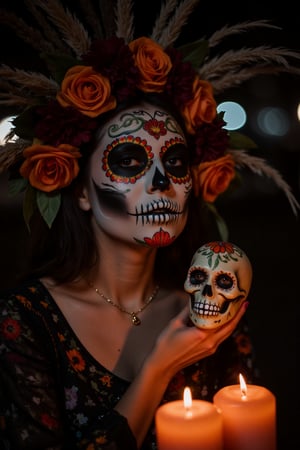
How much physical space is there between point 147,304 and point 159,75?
2.21ft

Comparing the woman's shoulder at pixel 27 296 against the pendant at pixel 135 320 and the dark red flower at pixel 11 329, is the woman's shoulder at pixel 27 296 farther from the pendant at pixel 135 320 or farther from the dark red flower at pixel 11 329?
the pendant at pixel 135 320

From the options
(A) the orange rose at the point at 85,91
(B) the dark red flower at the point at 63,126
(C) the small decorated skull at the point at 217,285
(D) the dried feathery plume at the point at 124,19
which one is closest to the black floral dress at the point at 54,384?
(C) the small decorated skull at the point at 217,285

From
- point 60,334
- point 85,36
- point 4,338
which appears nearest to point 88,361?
point 60,334

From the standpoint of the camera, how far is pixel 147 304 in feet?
5.69

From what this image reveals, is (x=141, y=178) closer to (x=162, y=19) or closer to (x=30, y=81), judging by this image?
(x=30, y=81)

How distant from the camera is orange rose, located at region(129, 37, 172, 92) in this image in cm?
162

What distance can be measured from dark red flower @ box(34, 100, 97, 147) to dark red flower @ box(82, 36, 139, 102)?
0.13 m

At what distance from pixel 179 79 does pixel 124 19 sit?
242mm

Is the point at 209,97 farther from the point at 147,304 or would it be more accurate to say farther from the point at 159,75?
the point at 147,304

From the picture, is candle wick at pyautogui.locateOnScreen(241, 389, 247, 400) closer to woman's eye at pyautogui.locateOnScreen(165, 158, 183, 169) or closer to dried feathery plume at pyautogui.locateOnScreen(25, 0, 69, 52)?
woman's eye at pyautogui.locateOnScreen(165, 158, 183, 169)

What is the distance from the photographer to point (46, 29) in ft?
5.58

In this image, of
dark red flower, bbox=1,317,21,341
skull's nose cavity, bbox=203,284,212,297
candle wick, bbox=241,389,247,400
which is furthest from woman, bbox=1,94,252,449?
candle wick, bbox=241,389,247,400

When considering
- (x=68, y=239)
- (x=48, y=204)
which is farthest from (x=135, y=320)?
(x=48, y=204)

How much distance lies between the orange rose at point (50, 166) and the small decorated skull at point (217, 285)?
0.46 metres
